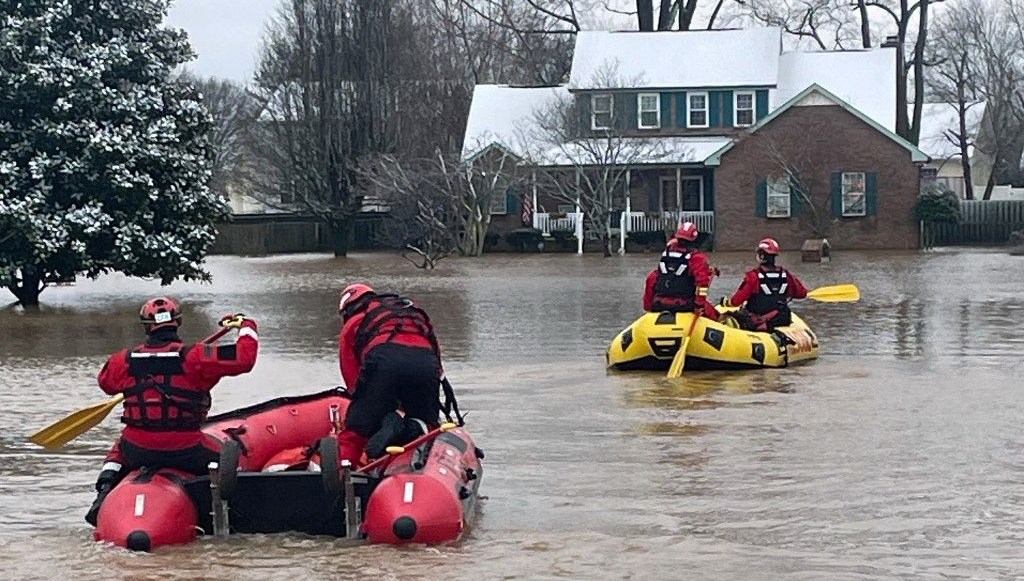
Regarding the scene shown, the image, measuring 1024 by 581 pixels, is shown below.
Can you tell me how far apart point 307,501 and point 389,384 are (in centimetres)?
93

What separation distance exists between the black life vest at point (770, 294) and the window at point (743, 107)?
35.4 metres

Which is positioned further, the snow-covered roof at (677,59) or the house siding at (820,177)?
the snow-covered roof at (677,59)

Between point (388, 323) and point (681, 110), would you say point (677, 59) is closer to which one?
point (681, 110)

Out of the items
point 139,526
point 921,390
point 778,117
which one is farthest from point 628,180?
point 139,526

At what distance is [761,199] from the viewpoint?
51.0 m

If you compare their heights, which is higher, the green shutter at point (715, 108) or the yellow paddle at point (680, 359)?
the green shutter at point (715, 108)

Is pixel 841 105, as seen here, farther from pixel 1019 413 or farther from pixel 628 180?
pixel 1019 413

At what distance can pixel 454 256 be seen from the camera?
5112 cm

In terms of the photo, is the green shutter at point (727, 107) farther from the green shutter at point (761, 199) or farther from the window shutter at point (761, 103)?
the green shutter at point (761, 199)

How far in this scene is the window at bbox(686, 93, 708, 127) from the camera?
53875 mm

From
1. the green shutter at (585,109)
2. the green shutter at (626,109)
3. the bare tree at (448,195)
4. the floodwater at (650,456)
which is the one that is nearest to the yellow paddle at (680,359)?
the floodwater at (650,456)

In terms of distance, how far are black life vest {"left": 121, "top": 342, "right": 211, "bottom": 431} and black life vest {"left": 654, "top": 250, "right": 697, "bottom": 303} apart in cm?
852

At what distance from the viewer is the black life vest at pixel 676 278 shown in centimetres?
1747

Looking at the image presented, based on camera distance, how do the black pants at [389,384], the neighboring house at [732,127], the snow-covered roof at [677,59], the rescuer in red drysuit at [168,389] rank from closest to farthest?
the rescuer in red drysuit at [168,389] → the black pants at [389,384] → the neighboring house at [732,127] → the snow-covered roof at [677,59]
